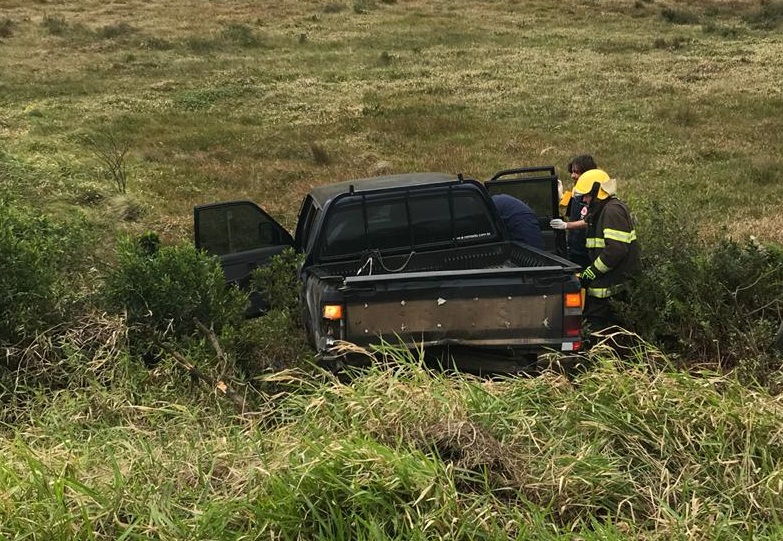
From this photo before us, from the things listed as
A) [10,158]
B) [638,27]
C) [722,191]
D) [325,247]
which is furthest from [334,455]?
[638,27]

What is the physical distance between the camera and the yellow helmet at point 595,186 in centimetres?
650

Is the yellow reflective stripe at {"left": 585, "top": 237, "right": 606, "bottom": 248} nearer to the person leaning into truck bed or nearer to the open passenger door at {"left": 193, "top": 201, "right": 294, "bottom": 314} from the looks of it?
the person leaning into truck bed

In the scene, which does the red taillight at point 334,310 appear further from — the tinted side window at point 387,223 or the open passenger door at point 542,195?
the open passenger door at point 542,195

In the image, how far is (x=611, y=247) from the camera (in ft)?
20.7

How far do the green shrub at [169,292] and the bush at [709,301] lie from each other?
3432 millimetres

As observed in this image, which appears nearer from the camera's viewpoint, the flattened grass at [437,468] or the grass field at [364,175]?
the flattened grass at [437,468]

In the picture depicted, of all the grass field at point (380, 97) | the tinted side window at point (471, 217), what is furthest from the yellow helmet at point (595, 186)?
the grass field at point (380, 97)

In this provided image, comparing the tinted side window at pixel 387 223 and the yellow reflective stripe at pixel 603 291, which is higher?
the tinted side window at pixel 387 223

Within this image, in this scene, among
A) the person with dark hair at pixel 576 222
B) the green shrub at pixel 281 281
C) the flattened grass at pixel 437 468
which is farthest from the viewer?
the person with dark hair at pixel 576 222

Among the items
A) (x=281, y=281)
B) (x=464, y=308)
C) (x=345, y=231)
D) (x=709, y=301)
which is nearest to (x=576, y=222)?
(x=709, y=301)

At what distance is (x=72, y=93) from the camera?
2338 cm

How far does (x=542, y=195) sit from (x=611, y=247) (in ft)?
5.27

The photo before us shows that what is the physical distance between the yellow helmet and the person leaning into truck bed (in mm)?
503

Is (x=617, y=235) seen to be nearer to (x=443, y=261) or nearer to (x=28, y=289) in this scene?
(x=443, y=261)
